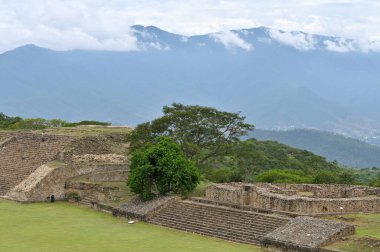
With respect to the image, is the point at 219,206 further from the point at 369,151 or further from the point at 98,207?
→ the point at 369,151

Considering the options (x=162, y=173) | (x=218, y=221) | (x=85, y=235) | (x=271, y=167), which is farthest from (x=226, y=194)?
(x=271, y=167)

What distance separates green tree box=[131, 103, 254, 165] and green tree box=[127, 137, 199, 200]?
7239mm

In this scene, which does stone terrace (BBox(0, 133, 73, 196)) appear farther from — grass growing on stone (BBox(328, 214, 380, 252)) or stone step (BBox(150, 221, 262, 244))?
grass growing on stone (BBox(328, 214, 380, 252))

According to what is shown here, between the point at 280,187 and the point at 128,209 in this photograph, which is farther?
the point at 280,187

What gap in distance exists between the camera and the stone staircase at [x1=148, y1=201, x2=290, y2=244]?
83.6 ft

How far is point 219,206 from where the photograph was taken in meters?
29.2

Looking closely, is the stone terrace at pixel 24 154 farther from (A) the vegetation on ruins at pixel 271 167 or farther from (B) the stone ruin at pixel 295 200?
(B) the stone ruin at pixel 295 200

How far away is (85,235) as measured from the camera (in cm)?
2541

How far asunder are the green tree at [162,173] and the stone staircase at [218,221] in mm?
1541

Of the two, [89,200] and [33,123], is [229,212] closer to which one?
[89,200]

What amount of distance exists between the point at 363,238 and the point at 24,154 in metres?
27.3

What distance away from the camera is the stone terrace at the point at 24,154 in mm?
39425

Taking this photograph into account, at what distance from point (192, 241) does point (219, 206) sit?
183 inches

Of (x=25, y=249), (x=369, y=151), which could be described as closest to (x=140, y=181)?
(x=25, y=249)
